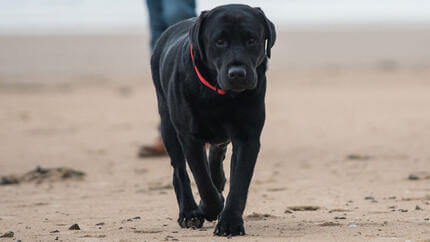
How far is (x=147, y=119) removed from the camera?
12250mm

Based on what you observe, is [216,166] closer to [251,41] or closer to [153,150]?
[251,41]

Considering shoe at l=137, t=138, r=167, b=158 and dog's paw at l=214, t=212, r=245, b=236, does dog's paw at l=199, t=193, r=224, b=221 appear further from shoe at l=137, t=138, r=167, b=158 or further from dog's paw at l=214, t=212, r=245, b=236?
shoe at l=137, t=138, r=167, b=158

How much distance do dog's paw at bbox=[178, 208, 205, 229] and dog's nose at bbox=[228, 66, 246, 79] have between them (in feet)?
3.37

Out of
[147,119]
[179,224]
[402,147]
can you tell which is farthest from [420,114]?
[179,224]

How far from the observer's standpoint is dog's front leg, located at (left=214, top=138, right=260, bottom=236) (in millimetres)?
4379

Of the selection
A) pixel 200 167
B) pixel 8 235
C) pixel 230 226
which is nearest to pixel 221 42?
pixel 200 167

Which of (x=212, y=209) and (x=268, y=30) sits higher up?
(x=268, y=30)

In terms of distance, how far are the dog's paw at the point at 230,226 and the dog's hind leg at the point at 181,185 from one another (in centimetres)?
44

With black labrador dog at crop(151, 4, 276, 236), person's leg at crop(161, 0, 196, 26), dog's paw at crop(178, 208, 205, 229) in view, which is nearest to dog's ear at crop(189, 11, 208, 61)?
black labrador dog at crop(151, 4, 276, 236)

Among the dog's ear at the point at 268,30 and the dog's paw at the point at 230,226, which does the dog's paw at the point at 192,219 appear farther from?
the dog's ear at the point at 268,30

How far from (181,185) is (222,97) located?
0.80m

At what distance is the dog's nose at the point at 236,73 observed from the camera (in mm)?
4148

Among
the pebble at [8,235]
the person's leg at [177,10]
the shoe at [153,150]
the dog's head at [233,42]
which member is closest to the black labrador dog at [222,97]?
the dog's head at [233,42]

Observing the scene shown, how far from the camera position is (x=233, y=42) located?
4.30 meters
